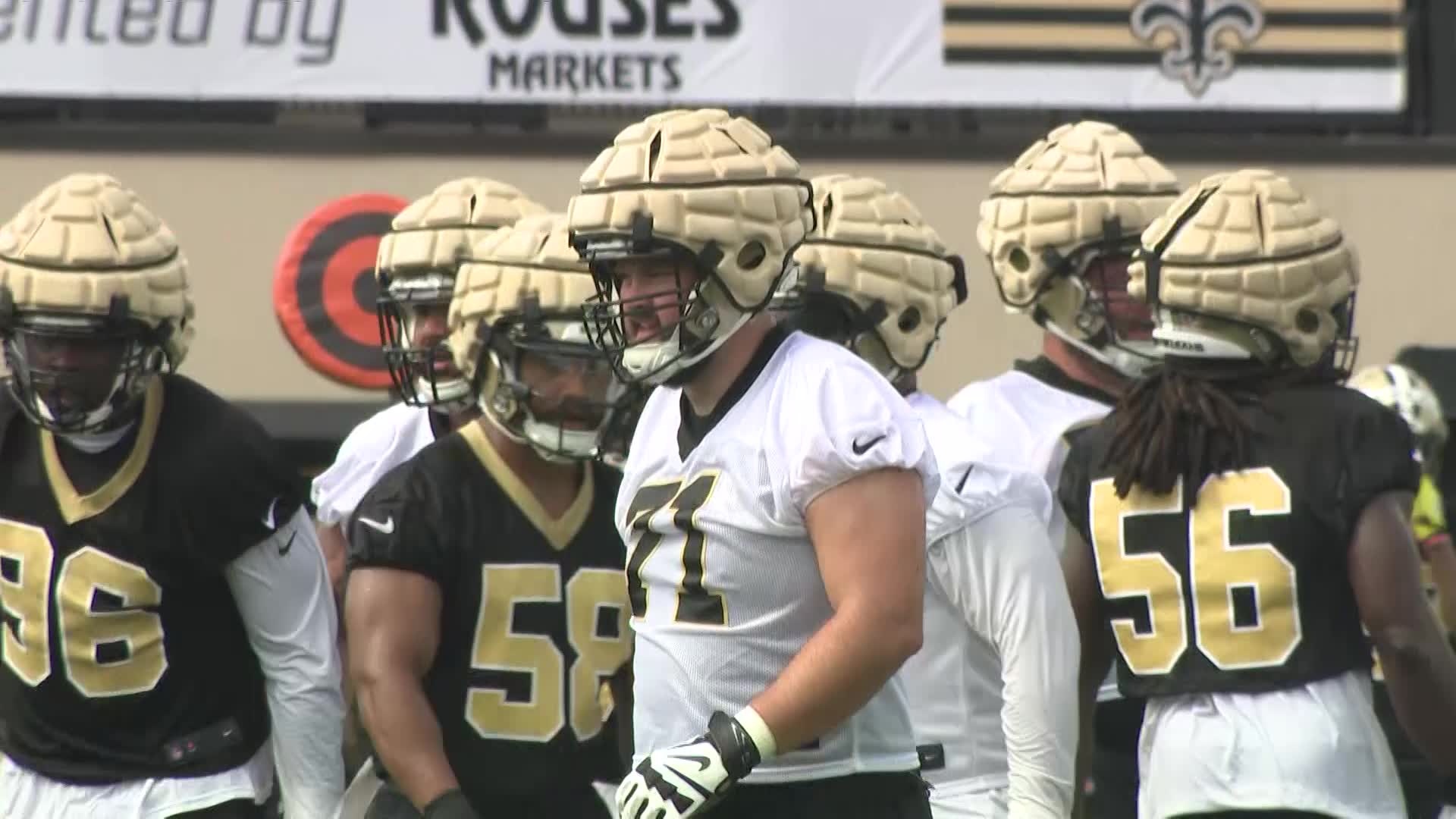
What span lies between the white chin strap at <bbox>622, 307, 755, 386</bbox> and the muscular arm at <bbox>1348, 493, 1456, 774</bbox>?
1.23m

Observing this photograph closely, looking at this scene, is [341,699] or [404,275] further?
[404,275]


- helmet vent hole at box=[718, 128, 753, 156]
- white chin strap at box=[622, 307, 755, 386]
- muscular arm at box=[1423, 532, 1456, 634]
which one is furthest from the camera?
muscular arm at box=[1423, 532, 1456, 634]

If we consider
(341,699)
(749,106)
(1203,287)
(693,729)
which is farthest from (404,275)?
(749,106)

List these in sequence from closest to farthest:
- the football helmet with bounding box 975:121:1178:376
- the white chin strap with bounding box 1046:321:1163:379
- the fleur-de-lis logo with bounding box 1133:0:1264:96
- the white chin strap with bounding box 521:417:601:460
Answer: the white chin strap with bounding box 521:417:601:460 → the white chin strap with bounding box 1046:321:1163:379 → the football helmet with bounding box 975:121:1178:376 → the fleur-de-lis logo with bounding box 1133:0:1264:96

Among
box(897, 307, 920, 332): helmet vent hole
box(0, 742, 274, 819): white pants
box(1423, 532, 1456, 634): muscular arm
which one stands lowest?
box(1423, 532, 1456, 634): muscular arm

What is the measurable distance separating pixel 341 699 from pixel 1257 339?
1.86 m

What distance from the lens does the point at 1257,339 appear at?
202 inches

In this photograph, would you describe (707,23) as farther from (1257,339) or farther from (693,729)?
(693,729)

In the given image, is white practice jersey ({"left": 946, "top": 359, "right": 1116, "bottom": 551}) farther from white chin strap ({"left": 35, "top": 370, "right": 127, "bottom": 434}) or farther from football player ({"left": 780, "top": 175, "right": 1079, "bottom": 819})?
white chin strap ({"left": 35, "top": 370, "right": 127, "bottom": 434})

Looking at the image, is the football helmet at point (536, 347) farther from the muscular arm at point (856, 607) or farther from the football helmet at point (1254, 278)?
the muscular arm at point (856, 607)

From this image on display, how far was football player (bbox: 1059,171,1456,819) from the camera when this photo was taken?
15.9 ft

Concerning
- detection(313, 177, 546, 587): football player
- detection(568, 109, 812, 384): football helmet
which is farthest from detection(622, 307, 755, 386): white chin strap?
detection(313, 177, 546, 587): football player

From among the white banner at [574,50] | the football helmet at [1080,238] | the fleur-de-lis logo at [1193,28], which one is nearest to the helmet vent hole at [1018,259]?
the football helmet at [1080,238]

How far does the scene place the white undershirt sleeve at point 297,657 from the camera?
5.34m
